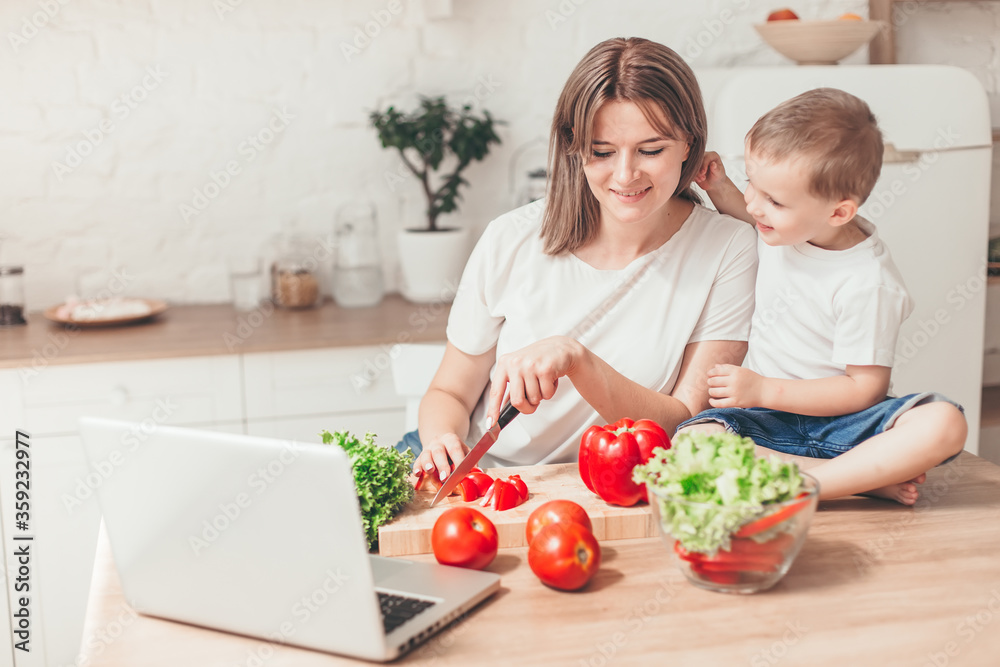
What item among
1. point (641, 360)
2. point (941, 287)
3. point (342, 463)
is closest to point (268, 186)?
point (641, 360)

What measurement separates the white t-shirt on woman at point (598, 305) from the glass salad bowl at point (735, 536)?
663mm

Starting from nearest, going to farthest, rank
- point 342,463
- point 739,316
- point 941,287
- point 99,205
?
point 342,463 < point 739,316 < point 941,287 < point 99,205

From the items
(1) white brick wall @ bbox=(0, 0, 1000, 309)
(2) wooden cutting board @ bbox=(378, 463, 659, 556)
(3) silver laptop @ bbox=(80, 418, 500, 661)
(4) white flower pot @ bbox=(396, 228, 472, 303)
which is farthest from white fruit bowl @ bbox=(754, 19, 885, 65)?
(3) silver laptop @ bbox=(80, 418, 500, 661)

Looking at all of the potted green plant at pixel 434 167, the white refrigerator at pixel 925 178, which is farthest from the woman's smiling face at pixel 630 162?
the potted green plant at pixel 434 167

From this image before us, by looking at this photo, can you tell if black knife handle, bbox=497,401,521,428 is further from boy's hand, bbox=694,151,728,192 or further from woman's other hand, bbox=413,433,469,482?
boy's hand, bbox=694,151,728,192

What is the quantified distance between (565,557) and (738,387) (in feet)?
1.50

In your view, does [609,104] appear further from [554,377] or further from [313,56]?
[313,56]

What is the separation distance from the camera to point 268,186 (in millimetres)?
2830

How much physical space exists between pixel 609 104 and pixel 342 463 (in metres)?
0.85

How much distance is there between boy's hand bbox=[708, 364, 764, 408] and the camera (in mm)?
1317

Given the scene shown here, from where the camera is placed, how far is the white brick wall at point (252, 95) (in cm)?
267

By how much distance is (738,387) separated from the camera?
132 centimetres

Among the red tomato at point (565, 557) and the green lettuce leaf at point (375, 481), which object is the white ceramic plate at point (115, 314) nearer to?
the green lettuce leaf at point (375, 481)

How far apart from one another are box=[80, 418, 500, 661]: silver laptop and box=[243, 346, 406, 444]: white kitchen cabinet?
4.80ft
